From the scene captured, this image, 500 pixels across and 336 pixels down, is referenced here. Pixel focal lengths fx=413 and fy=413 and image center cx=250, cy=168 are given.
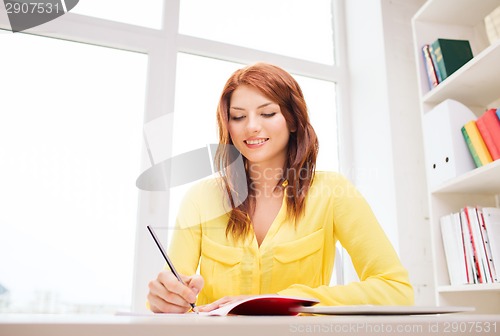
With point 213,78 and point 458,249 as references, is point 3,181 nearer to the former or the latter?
point 213,78

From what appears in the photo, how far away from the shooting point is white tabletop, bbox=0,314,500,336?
22 centimetres

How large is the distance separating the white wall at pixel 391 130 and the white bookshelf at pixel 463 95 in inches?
8.2

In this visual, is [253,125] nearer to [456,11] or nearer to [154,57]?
[154,57]

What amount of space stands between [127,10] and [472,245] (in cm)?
181

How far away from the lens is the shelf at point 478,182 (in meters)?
1.42

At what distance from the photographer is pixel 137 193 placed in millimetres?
1811

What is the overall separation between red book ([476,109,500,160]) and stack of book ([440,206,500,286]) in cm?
22

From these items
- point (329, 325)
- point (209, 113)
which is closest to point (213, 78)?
point (209, 113)

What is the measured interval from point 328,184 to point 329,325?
1.02 meters

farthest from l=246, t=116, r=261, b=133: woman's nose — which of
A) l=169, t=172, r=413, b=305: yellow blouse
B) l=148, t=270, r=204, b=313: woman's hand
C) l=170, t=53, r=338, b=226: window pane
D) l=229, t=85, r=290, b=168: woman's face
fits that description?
l=170, t=53, r=338, b=226: window pane

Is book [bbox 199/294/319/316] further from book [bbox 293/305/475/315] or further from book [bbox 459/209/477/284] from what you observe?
book [bbox 459/209/477/284]

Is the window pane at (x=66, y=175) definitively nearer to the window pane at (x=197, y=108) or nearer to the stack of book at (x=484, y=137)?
the window pane at (x=197, y=108)

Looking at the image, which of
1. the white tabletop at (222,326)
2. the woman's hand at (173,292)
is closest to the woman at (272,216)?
the woman's hand at (173,292)

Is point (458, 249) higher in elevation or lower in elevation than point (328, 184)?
lower
